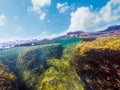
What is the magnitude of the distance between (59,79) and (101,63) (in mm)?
3953

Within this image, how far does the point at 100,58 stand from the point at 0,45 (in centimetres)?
2011

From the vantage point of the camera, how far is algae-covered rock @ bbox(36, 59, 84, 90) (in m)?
9.55

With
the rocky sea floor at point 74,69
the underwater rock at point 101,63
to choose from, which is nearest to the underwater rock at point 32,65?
the rocky sea floor at point 74,69

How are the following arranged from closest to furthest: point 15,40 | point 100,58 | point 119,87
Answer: point 119,87, point 100,58, point 15,40

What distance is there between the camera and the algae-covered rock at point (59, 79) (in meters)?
9.55

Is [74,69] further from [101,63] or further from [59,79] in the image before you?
[101,63]

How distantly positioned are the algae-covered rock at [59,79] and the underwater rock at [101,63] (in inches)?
75.5

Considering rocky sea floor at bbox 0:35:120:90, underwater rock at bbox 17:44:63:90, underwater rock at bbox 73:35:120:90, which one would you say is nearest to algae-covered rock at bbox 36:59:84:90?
rocky sea floor at bbox 0:35:120:90

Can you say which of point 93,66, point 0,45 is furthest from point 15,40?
point 93,66

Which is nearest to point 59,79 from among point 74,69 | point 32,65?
point 74,69

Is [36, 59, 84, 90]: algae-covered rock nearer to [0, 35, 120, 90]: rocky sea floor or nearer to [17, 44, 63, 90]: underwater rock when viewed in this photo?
[0, 35, 120, 90]: rocky sea floor

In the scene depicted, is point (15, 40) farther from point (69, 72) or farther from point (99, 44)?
point (99, 44)

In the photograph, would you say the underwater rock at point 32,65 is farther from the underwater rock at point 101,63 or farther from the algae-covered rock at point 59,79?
the underwater rock at point 101,63

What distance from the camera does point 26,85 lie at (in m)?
10.5
